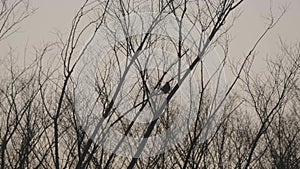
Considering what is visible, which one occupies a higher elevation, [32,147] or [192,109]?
[192,109]

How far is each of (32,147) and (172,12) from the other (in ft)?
14.5

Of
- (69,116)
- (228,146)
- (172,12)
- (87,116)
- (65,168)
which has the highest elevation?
(228,146)

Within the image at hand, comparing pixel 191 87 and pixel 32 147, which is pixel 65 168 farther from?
pixel 191 87

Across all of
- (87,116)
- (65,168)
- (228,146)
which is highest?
(228,146)

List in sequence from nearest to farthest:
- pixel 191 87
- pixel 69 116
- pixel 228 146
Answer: pixel 191 87 → pixel 69 116 → pixel 228 146

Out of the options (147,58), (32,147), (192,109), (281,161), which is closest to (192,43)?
(147,58)

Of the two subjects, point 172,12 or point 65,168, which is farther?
point 65,168

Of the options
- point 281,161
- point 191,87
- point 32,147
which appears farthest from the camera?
point 281,161

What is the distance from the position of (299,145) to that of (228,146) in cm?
285

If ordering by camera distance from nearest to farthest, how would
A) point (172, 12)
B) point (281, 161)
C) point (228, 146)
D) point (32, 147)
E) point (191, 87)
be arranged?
1. point (172, 12)
2. point (191, 87)
3. point (32, 147)
4. point (281, 161)
5. point (228, 146)

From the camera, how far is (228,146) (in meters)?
14.4

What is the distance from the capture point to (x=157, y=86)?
5988 millimetres

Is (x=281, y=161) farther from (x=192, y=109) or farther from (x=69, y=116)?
(x=69, y=116)

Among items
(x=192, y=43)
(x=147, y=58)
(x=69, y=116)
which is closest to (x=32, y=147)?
(x=69, y=116)
